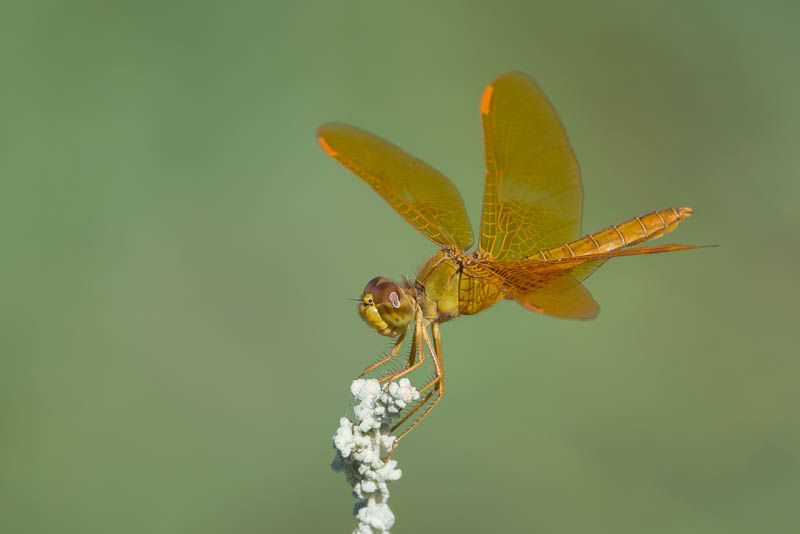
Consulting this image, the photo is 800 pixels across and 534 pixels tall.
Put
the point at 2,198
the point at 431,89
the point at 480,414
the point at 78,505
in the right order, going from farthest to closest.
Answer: the point at 431,89, the point at 480,414, the point at 2,198, the point at 78,505

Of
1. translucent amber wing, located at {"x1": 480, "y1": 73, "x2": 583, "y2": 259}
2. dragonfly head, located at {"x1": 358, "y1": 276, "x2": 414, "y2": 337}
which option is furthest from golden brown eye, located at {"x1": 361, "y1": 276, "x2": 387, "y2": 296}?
translucent amber wing, located at {"x1": 480, "y1": 73, "x2": 583, "y2": 259}

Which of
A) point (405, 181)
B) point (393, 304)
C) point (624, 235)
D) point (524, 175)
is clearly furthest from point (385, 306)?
point (624, 235)

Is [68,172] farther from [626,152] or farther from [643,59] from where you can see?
[643,59]

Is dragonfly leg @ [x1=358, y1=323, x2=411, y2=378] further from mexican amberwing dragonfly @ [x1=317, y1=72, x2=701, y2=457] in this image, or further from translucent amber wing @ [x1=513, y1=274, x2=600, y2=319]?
translucent amber wing @ [x1=513, y1=274, x2=600, y2=319]

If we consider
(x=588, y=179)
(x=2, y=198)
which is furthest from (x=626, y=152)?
(x=2, y=198)

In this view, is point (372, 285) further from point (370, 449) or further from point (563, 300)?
point (370, 449)

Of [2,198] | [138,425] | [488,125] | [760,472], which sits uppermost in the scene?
[2,198]

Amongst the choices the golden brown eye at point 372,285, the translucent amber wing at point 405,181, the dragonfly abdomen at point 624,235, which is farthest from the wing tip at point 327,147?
the dragonfly abdomen at point 624,235
